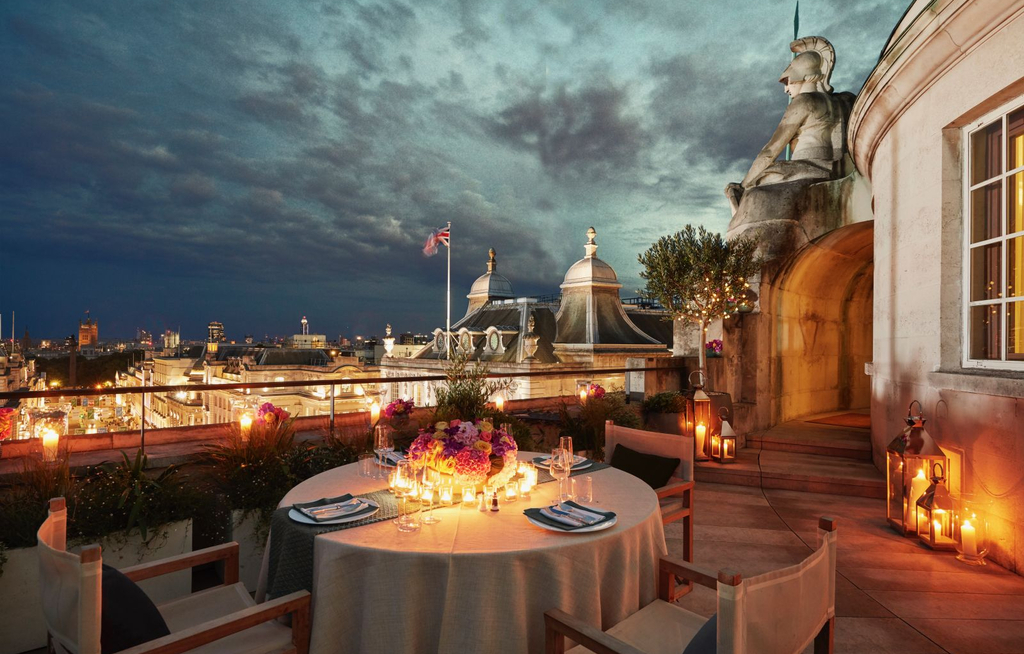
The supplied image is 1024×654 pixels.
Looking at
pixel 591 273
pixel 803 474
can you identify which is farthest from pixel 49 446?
pixel 591 273

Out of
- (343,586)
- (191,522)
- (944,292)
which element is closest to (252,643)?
(343,586)

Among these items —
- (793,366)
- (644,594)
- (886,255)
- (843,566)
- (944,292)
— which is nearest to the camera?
(644,594)

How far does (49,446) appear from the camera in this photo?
3379 millimetres

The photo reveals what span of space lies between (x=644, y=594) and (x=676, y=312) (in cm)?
623

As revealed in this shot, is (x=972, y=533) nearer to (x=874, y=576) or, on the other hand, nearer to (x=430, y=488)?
(x=874, y=576)

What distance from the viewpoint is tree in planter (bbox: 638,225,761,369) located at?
7.78m

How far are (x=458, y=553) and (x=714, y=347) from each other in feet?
25.0

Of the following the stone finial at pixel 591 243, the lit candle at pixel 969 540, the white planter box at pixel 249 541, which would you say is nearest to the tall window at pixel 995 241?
the lit candle at pixel 969 540

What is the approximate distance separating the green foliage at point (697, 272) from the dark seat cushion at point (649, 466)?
4.33 meters

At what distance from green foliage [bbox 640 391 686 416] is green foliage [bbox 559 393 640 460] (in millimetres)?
630

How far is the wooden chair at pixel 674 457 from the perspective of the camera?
11.8ft

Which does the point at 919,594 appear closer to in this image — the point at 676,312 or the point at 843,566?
the point at 843,566

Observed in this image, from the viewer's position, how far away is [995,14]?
12.3 ft

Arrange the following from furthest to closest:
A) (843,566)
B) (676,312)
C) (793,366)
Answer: (793,366) → (676,312) → (843,566)
